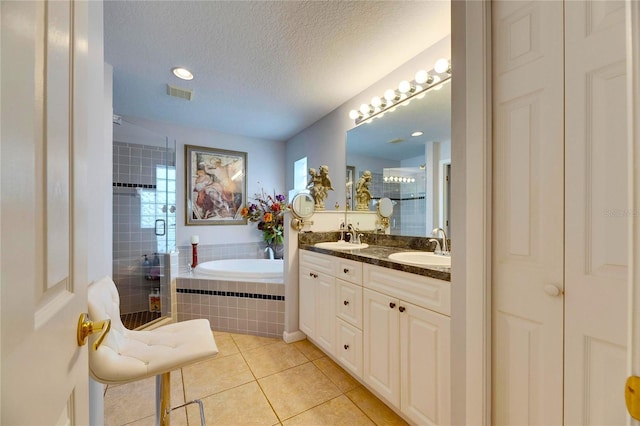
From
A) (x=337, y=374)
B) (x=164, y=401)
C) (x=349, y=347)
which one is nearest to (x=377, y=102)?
(x=349, y=347)

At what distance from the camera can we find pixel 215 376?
1.82 metres

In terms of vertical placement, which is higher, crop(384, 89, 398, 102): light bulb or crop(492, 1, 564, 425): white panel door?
crop(384, 89, 398, 102): light bulb

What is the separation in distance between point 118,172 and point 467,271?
3.54m

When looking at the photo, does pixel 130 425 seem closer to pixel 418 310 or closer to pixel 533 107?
pixel 418 310

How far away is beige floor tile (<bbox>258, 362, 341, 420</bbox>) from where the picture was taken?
153 cm

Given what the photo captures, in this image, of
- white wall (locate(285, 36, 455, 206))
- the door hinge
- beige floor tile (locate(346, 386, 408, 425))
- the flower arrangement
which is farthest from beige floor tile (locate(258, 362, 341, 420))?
the flower arrangement

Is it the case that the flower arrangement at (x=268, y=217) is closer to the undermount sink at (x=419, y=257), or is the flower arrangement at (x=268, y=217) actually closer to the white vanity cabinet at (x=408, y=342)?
the undermount sink at (x=419, y=257)

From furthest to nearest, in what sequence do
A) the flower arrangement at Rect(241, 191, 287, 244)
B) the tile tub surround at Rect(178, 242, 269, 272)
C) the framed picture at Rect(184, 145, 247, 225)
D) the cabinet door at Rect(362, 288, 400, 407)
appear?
the flower arrangement at Rect(241, 191, 287, 244), the framed picture at Rect(184, 145, 247, 225), the tile tub surround at Rect(178, 242, 269, 272), the cabinet door at Rect(362, 288, 400, 407)

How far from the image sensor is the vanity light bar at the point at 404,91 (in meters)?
1.73

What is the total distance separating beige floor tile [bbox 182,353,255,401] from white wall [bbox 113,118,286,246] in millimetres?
1837

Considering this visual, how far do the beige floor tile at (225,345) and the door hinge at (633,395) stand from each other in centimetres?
232

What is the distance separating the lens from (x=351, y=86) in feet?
7.87

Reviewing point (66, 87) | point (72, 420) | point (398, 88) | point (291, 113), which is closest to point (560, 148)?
point (66, 87)

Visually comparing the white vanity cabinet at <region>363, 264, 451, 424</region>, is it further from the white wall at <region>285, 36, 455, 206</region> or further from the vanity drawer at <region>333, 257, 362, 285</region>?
the white wall at <region>285, 36, 455, 206</region>
